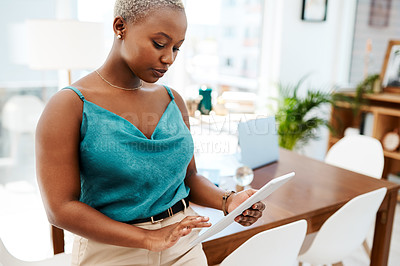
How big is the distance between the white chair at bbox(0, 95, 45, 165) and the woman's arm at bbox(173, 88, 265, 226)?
1.90 metres

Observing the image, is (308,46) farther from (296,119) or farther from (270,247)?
(270,247)

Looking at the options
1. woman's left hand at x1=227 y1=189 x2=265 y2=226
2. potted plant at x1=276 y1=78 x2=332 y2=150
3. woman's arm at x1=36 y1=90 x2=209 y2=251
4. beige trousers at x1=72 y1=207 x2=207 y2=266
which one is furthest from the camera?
potted plant at x1=276 y1=78 x2=332 y2=150

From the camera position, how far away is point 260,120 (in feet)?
6.48

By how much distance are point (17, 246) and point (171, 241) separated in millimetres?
1096

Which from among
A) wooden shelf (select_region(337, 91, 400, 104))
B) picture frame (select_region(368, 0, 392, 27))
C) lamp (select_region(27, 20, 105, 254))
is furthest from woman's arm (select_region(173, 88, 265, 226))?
picture frame (select_region(368, 0, 392, 27))

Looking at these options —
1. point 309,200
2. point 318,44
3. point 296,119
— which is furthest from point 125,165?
point 318,44

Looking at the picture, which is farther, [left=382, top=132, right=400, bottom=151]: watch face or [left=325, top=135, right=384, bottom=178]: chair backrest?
[left=382, top=132, right=400, bottom=151]: watch face

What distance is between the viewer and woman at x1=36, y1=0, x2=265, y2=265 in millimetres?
898

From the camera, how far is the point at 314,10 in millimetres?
3666

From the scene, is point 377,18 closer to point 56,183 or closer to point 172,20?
A: point 172,20

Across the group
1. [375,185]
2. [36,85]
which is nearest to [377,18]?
[375,185]

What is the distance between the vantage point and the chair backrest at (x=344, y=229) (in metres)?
1.51

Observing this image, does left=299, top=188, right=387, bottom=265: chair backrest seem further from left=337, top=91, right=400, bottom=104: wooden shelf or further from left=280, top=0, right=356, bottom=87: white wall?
left=280, top=0, right=356, bottom=87: white wall

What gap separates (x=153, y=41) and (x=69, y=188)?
41cm
